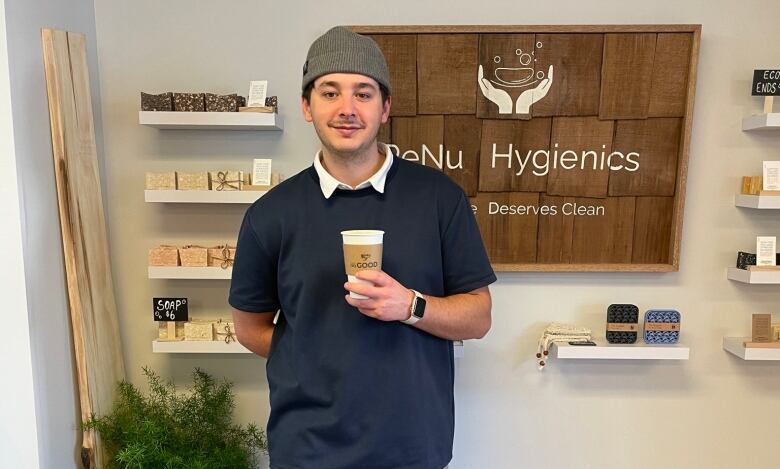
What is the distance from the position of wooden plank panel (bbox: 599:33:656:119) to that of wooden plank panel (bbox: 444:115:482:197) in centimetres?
51

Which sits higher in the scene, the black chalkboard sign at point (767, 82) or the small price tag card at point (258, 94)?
the black chalkboard sign at point (767, 82)

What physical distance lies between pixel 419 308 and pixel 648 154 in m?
1.36

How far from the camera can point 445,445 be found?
1335 mm

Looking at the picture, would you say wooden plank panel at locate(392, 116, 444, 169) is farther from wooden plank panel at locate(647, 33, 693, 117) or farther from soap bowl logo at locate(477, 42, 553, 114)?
wooden plank panel at locate(647, 33, 693, 117)

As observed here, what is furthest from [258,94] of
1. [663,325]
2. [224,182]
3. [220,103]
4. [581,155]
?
[663,325]

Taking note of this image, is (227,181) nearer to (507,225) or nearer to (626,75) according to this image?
(507,225)

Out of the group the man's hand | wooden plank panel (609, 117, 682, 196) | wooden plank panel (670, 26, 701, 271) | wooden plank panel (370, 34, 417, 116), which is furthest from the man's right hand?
wooden plank panel (670, 26, 701, 271)

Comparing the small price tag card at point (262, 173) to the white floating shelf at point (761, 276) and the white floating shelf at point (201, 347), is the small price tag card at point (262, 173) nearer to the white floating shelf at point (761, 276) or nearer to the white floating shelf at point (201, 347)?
the white floating shelf at point (201, 347)

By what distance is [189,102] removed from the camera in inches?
74.6

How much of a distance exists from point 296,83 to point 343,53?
0.89m

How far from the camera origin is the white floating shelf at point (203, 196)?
191cm

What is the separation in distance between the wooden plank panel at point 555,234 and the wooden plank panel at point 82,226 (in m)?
1.76

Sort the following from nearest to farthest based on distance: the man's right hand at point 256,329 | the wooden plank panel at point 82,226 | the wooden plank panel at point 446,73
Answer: the man's right hand at point 256,329
the wooden plank panel at point 82,226
the wooden plank panel at point 446,73

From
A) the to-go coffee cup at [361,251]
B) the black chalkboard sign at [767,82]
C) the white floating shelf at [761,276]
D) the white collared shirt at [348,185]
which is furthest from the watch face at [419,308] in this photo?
the black chalkboard sign at [767,82]
